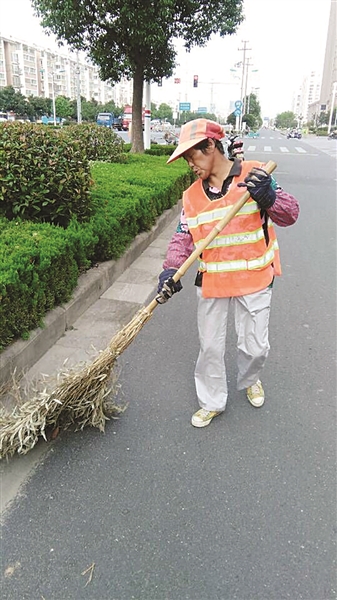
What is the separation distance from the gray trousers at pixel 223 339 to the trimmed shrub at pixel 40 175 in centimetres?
204

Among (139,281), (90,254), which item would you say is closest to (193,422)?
(90,254)

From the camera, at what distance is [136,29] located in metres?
10.2

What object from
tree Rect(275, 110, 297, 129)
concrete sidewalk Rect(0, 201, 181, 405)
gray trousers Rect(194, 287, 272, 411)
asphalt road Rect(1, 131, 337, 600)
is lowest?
asphalt road Rect(1, 131, 337, 600)

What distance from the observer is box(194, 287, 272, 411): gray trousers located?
2453 millimetres

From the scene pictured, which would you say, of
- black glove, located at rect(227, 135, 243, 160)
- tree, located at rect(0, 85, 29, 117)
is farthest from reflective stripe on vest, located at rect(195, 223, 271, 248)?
tree, located at rect(0, 85, 29, 117)

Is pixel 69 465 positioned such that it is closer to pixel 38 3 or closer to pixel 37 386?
pixel 37 386

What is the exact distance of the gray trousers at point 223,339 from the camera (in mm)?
2453

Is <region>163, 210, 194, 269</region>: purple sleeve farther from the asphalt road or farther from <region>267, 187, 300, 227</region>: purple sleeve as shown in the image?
the asphalt road

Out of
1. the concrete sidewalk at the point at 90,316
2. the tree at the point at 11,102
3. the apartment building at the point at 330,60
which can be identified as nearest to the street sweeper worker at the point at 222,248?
the concrete sidewalk at the point at 90,316

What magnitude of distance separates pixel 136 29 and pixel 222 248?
9.79 metres

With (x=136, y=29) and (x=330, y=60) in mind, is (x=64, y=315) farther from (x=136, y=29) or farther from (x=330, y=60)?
(x=330, y=60)

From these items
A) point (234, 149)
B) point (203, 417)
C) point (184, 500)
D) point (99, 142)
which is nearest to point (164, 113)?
point (99, 142)

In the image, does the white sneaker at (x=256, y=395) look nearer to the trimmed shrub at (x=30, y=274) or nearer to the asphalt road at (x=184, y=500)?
the asphalt road at (x=184, y=500)

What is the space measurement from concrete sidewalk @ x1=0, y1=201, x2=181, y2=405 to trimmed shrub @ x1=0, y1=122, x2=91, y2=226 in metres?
0.66
